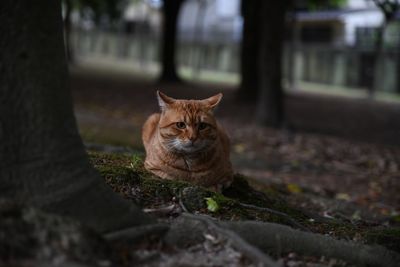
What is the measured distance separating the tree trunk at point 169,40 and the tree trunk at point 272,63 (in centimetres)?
1163

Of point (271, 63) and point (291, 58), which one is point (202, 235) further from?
point (291, 58)

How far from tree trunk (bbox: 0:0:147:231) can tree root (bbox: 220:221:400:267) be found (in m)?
0.79

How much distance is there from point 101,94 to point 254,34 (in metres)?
5.14

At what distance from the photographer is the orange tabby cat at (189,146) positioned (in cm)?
523

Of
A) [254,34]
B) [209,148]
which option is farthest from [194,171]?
[254,34]

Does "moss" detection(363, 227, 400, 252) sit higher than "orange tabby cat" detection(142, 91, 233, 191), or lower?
lower

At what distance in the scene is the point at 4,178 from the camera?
11.4 ft

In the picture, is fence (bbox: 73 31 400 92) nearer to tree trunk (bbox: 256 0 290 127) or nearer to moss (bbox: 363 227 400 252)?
tree trunk (bbox: 256 0 290 127)

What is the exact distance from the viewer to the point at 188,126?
521 cm

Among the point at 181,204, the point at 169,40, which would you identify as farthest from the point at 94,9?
the point at 181,204

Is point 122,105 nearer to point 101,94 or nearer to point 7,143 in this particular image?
point 101,94

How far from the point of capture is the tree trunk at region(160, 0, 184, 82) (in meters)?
26.1

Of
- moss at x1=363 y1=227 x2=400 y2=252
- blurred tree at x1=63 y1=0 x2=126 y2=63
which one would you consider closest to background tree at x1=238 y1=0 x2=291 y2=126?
moss at x1=363 y1=227 x2=400 y2=252

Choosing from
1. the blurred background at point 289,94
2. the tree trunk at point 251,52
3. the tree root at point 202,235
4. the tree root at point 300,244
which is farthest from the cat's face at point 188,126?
the tree trunk at point 251,52
